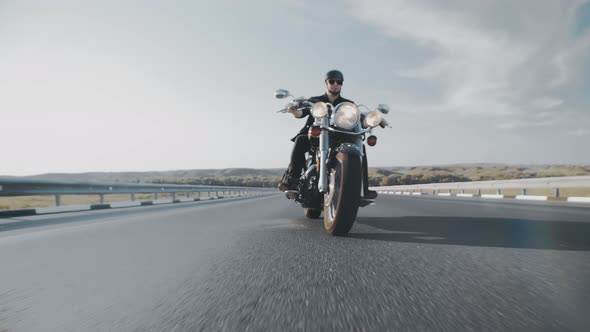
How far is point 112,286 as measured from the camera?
3004mm

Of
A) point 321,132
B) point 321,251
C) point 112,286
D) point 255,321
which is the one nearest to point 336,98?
point 321,132

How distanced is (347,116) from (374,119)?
15.9 inches

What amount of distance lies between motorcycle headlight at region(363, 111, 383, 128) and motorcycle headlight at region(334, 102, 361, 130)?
212mm

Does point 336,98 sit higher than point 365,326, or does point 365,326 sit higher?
point 336,98

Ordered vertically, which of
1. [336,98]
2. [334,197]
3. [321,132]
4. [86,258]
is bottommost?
[86,258]

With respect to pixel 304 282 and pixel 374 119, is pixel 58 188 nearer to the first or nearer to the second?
pixel 374 119

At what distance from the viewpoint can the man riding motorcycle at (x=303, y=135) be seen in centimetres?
663

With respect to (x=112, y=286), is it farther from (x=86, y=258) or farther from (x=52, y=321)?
(x=86, y=258)

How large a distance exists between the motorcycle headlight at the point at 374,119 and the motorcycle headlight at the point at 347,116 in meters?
0.21

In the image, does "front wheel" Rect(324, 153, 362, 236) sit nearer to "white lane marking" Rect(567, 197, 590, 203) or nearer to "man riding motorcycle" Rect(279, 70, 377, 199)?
"man riding motorcycle" Rect(279, 70, 377, 199)

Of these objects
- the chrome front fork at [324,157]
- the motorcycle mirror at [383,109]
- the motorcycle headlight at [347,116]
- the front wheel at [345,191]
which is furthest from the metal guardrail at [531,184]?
the front wheel at [345,191]

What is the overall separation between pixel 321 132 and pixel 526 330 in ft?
14.2

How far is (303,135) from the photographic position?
7207 millimetres

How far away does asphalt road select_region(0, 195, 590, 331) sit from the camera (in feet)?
6.91
